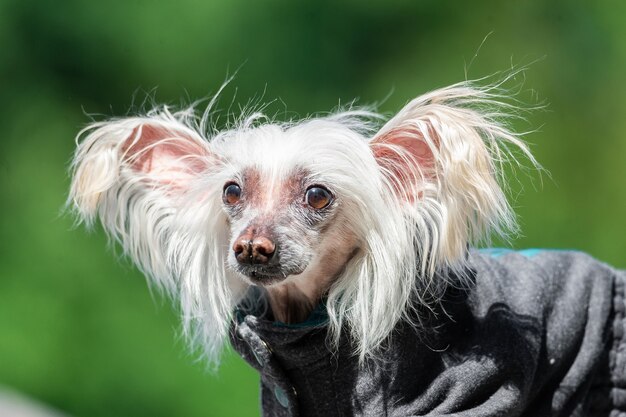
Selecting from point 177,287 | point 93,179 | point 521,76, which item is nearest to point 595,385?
point 177,287

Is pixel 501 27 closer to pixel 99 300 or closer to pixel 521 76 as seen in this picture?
pixel 521 76

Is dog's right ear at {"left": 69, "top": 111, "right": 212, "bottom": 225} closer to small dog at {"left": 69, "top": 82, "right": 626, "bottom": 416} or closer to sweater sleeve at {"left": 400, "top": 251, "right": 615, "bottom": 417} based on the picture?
small dog at {"left": 69, "top": 82, "right": 626, "bottom": 416}

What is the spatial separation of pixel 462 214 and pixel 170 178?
2.02ft

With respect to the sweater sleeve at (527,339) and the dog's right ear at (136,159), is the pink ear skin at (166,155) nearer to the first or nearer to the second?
the dog's right ear at (136,159)

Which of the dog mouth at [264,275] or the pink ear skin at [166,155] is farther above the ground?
the pink ear skin at [166,155]

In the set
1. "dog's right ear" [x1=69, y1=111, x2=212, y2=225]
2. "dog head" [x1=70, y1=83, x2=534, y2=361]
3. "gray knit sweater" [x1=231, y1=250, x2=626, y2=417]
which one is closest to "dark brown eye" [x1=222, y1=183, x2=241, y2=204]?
"dog head" [x1=70, y1=83, x2=534, y2=361]

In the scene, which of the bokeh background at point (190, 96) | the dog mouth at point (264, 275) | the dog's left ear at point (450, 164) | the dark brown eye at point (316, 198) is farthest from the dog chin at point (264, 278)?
the bokeh background at point (190, 96)

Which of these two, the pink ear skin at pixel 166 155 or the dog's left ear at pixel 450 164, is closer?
the dog's left ear at pixel 450 164

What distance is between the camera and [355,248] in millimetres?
1860

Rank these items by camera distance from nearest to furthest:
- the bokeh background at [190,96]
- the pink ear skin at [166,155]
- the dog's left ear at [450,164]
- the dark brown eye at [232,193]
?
1. the dog's left ear at [450,164]
2. the dark brown eye at [232,193]
3. the pink ear skin at [166,155]
4. the bokeh background at [190,96]

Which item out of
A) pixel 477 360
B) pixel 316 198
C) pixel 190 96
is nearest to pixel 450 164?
pixel 316 198

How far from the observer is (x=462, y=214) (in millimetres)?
1733

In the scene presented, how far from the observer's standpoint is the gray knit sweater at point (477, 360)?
5.74 feet

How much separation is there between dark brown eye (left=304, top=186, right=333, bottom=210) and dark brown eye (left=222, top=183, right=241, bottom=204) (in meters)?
0.14
